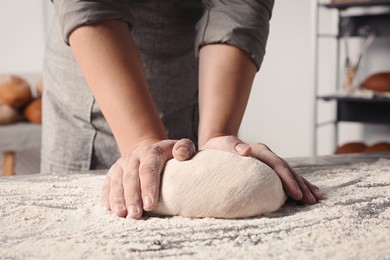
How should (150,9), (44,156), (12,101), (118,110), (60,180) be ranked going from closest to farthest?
(118,110) → (60,180) → (150,9) → (44,156) → (12,101)

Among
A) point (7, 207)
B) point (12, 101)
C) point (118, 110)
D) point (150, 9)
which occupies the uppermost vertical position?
point (150, 9)

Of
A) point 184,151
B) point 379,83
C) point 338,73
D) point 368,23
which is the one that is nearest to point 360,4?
point 368,23

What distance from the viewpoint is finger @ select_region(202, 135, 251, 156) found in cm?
74

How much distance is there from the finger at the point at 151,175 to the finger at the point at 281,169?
15 centimetres

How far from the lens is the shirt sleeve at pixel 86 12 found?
85 centimetres

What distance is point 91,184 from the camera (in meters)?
0.88

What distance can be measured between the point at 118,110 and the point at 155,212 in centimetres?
19

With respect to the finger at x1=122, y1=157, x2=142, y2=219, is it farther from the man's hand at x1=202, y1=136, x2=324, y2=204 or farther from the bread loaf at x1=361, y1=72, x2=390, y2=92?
the bread loaf at x1=361, y1=72, x2=390, y2=92

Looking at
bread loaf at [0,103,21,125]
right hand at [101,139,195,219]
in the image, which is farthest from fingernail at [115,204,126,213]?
bread loaf at [0,103,21,125]

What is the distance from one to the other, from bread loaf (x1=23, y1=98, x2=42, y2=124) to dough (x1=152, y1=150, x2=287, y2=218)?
70.0 inches

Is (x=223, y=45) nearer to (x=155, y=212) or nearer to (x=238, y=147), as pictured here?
(x=238, y=147)

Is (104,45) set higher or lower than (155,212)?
higher

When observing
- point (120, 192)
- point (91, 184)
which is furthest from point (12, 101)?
point (120, 192)

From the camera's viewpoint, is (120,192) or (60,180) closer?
(120,192)
